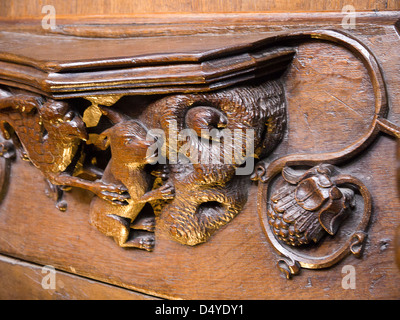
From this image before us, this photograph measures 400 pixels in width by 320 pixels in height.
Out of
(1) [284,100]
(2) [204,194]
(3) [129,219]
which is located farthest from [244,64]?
(3) [129,219]

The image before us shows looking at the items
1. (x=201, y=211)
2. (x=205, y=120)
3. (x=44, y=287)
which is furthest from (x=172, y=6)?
(x=44, y=287)

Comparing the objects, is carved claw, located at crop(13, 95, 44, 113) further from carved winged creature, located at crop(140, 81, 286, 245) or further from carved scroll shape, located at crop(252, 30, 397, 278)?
carved scroll shape, located at crop(252, 30, 397, 278)

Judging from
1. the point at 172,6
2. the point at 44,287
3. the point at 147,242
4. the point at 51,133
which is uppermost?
the point at 172,6

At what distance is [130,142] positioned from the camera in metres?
0.88

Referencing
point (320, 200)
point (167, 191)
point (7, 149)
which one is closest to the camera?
point (320, 200)

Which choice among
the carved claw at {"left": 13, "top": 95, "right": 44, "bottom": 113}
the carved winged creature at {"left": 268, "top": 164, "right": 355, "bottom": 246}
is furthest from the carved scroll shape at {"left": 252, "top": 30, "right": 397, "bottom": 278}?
the carved claw at {"left": 13, "top": 95, "right": 44, "bottom": 113}

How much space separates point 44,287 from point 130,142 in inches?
19.5

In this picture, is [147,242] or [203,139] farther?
[147,242]

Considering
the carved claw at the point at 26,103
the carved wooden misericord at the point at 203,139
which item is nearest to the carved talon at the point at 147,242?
the carved wooden misericord at the point at 203,139

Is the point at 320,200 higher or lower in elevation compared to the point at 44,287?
higher

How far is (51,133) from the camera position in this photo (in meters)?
0.93

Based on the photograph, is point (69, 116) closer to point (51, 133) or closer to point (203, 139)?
point (51, 133)

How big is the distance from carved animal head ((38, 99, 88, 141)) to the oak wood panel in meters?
0.35

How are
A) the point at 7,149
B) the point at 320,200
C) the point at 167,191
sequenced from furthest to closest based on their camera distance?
the point at 7,149
the point at 167,191
the point at 320,200
